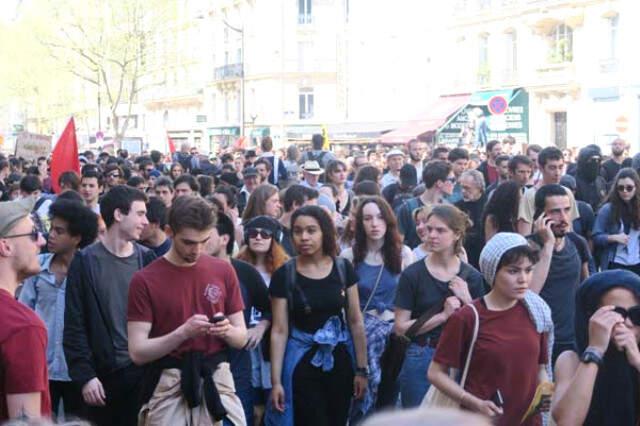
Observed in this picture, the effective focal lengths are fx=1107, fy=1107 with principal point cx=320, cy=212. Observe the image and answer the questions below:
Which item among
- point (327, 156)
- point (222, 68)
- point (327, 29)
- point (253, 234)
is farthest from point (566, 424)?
point (222, 68)

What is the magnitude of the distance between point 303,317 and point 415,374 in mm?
756

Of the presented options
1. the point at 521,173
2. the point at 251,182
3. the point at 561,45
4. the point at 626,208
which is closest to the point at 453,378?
the point at 626,208

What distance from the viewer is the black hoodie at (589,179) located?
41.1 ft

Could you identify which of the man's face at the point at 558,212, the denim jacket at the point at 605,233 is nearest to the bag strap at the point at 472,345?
the man's face at the point at 558,212

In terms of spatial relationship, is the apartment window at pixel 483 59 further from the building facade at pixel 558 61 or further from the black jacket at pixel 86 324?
the black jacket at pixel 86 324

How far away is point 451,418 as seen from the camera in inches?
76.0

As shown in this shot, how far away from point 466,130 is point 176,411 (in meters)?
37.0

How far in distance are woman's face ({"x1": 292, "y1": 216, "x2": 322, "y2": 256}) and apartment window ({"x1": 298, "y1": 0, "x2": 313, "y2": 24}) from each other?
55783 millimetres

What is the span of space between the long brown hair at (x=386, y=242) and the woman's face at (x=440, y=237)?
0.73 metres

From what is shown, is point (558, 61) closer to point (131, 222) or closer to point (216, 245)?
point (216, 245)

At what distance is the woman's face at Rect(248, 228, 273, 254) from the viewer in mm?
7445

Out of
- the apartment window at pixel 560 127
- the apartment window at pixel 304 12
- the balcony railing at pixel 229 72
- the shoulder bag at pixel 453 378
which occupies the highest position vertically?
the apartment window at pixel 304 12

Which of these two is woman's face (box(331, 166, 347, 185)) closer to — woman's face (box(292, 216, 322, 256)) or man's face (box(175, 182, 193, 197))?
man's face (box(175, 182, 193, 197))

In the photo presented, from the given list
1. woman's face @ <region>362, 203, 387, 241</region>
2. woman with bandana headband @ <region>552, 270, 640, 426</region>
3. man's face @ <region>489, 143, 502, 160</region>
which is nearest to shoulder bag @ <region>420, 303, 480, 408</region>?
woman with bandana headband @ <region>552, 270, 640, 426</region>
